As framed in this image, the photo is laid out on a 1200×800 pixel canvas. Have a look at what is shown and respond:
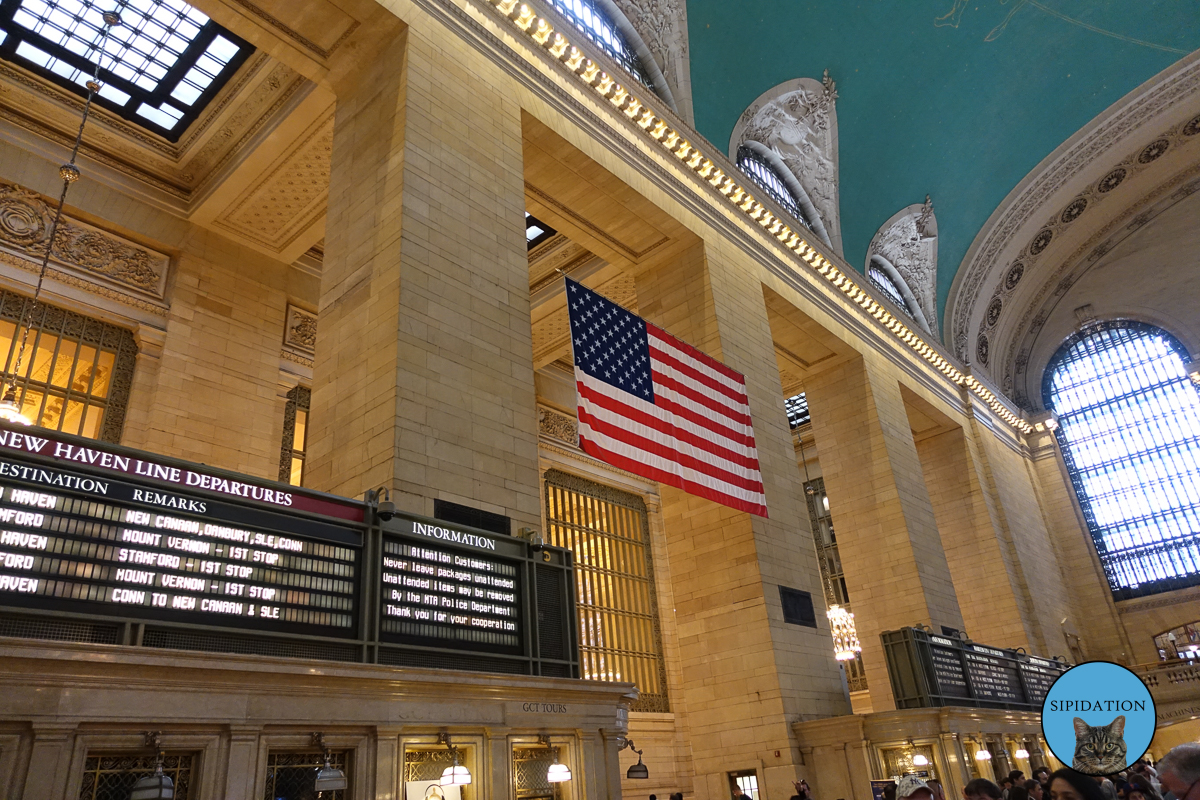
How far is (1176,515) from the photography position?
2431 centimetres

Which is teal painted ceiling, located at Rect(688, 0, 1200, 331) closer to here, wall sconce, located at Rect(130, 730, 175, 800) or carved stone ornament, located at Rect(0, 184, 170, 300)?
carved stone ornament, located at Rect(0, 184, 170, 300)

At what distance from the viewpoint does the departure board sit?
5.81 metres

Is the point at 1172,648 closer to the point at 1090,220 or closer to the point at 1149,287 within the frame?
the point at 1149,287

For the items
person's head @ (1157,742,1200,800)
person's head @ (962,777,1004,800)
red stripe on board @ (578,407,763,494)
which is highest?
red stripe on board @ (578,407,763,494)

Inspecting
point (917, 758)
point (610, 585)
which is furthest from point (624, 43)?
point (917, 758)

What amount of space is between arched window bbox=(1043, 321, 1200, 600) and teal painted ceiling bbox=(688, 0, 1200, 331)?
788cm

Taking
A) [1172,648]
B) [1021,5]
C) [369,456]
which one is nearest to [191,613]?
[369,456]

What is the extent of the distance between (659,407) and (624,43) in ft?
26.4

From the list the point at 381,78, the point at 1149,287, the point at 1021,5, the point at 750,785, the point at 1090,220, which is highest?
the point at 1021,5

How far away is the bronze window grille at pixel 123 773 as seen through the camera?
402 centimetres

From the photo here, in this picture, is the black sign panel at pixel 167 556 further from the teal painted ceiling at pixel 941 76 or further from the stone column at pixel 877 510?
the teal painted ceiling at pixel 941 76

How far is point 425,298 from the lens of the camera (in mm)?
7867

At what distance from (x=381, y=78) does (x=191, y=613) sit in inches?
271

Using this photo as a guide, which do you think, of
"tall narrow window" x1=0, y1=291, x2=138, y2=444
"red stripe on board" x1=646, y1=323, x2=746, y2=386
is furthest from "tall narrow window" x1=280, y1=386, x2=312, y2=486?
"red stripe on board" x1=646, y1=323, x2=746, y2=386
